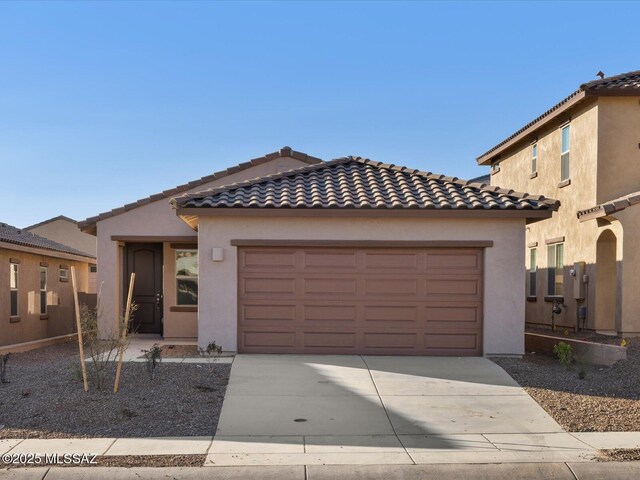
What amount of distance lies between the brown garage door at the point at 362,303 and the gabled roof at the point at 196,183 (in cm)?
507

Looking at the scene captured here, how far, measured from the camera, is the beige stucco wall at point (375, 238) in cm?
1302

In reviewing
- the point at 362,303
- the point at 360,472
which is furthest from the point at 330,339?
the point at 360,472

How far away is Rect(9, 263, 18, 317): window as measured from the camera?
18016mm

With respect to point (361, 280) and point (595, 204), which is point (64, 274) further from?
point (595, 204)

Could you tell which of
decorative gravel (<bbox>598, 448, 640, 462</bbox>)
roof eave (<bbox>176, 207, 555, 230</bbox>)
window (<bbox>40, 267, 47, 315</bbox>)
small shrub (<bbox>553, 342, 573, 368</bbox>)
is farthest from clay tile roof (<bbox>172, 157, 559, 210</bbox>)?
window (<bbox>40, 267, 47, 315</bbox>)

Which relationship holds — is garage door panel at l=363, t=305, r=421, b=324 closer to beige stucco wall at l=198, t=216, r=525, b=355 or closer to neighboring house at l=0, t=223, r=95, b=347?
beige stucco wall at l=198, t=216, r=525, b=355

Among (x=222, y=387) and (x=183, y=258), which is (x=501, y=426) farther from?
(x=183, y=258)

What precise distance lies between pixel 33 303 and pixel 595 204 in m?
15.6

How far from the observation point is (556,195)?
19.1 meters

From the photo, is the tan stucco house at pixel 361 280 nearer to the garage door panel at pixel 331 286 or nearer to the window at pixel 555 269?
the garage door panel at pixel 331 286

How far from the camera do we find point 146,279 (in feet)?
60.2

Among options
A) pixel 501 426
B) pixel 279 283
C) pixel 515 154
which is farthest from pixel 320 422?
pixel 515 154

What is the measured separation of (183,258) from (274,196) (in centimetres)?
497

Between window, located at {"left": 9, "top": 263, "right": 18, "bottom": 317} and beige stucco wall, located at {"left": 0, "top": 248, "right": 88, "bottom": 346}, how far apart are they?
6.8 inches
